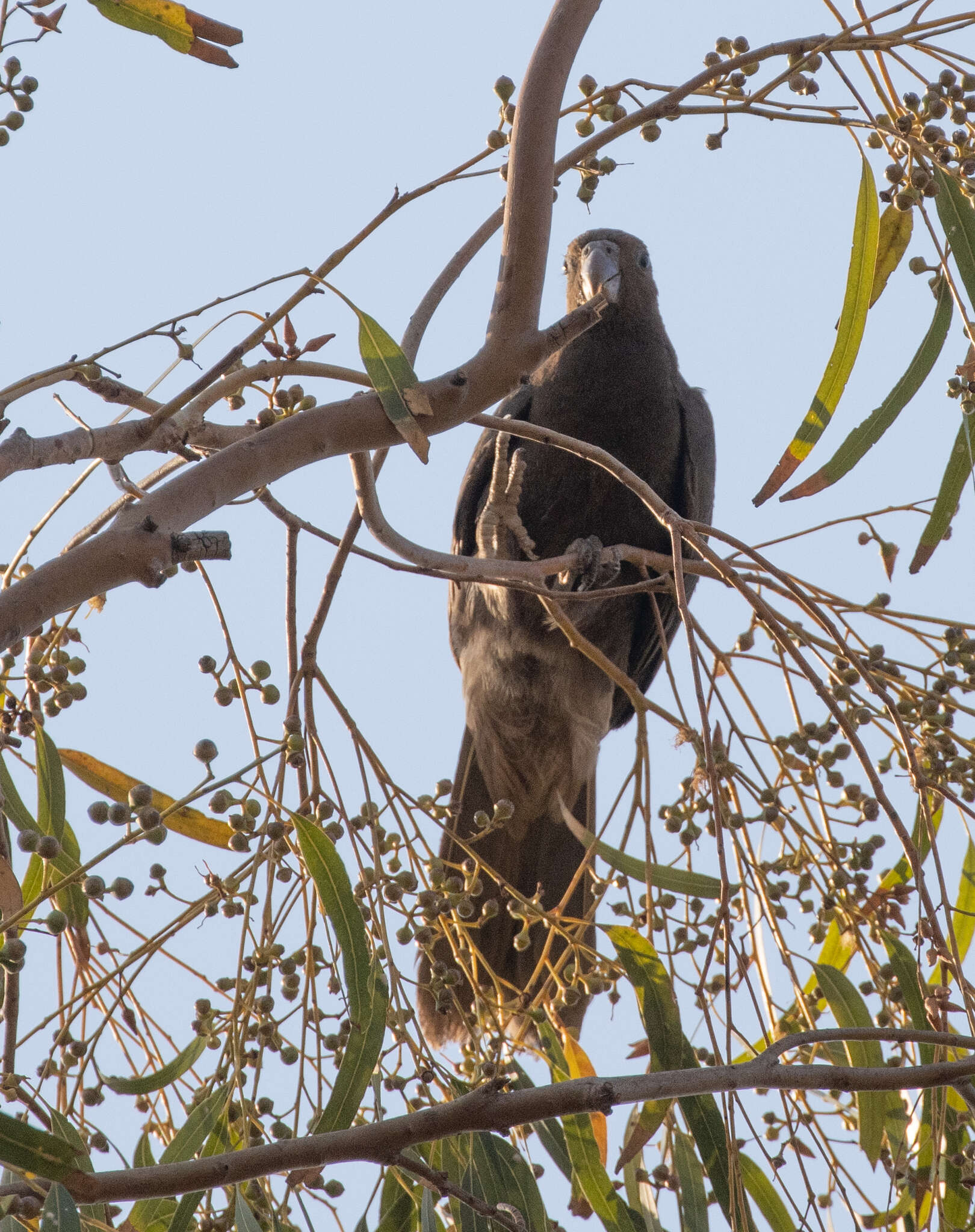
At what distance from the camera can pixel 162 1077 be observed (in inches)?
54.8

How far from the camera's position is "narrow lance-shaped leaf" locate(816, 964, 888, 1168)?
1.55 meters

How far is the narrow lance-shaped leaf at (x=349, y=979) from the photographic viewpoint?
49.9 inches

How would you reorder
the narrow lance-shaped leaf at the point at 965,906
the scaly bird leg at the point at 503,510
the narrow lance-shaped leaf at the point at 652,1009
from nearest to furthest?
the narrow lance-shaped leaf at the point at 652,1009
the narrow lance-shaped leaf at the point at 965,906
the scaly bird leg at the point at 503,510

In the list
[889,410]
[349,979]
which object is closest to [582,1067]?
[349,979]

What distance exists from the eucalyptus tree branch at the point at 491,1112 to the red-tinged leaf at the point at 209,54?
1141mm

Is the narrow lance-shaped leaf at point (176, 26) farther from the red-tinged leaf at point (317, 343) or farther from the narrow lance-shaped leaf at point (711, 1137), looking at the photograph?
the narrow lance-shaped leaf at point (711, 1137)

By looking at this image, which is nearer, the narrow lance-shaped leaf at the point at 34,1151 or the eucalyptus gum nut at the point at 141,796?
the narrow lance-shaped leaf at the point at 34,1151

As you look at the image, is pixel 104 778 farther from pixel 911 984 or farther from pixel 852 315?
pixel 852 315

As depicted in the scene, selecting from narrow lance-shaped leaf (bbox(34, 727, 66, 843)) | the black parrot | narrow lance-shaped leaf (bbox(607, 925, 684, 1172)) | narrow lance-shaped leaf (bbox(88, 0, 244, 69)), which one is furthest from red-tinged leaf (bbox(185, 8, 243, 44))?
the black parrot

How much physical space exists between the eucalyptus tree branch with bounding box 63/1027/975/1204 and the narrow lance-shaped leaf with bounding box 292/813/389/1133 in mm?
205

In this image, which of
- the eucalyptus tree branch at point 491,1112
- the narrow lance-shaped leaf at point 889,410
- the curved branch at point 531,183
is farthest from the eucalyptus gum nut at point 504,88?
the eucalyptus tree branch at point 491,1112

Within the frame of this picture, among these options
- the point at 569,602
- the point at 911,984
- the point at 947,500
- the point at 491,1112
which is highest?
the point at 569,602

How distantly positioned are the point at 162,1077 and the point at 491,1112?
50 cm

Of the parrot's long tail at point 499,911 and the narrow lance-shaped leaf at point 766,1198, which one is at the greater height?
the parrot's long tail at point 499,911
